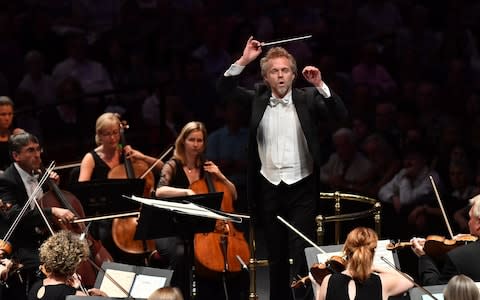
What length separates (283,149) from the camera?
8219 millimetres

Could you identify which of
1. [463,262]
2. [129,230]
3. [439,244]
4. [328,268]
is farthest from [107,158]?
[463,262]

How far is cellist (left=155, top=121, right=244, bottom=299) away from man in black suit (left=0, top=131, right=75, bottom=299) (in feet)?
2.67

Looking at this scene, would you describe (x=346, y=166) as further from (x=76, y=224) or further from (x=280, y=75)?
(x=76, y=224)

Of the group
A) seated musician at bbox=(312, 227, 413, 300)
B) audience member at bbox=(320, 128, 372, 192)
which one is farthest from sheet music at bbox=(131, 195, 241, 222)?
audience member at bbox=(320, 128, 372, 192)

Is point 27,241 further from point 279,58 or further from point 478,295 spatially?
point 478,295

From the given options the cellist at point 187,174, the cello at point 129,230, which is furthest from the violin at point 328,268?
the cello at point 129,230

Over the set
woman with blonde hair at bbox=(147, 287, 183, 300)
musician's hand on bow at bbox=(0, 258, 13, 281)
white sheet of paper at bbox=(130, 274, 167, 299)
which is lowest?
white sheet of paper at bbox=(130, 274, 167, 299)

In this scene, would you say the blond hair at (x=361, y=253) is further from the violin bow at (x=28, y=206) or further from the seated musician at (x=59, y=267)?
the violin bow at (x=28, y=206)

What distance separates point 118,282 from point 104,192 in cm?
118

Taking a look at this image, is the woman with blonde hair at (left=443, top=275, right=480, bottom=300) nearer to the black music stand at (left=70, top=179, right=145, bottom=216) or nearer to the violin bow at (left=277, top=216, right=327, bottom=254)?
the violin bow at (left=277, top=216, right=327, bottom=254)

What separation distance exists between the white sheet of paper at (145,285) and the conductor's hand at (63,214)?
1023 millimetres

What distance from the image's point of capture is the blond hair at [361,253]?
22.9ft

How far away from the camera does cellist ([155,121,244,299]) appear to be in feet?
29.9

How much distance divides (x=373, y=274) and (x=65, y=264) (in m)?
1.80
